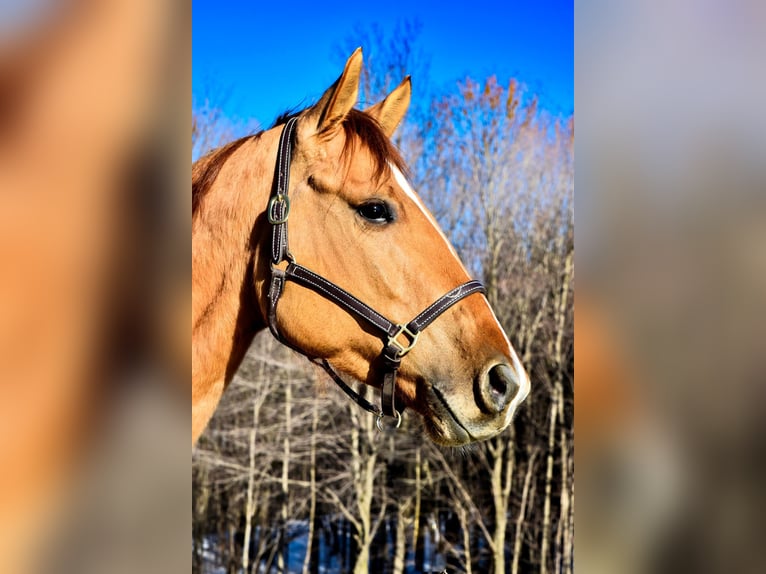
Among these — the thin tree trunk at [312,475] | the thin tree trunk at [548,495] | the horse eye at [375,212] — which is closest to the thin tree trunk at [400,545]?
the thin tree trunk at [312,475]

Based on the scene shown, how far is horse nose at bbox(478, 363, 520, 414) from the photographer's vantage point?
108 cm

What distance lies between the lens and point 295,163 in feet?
3.67

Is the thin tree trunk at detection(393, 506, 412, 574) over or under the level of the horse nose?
under

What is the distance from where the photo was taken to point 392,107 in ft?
4.57

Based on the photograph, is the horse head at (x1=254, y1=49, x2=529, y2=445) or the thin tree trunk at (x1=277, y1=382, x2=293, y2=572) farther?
the thin tree trunk at (x1=277, y1=382, x2=293, y2=572)

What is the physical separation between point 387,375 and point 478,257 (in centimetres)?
391

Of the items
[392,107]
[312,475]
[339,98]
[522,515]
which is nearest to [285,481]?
[312,475]

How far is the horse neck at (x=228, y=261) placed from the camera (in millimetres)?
1071

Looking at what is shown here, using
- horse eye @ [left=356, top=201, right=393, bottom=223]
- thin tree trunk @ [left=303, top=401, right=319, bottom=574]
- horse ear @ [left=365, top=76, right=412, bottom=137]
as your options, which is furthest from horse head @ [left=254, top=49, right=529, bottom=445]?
thin tree trunk @ [left=303, top=401, right=319, bottom=574]
